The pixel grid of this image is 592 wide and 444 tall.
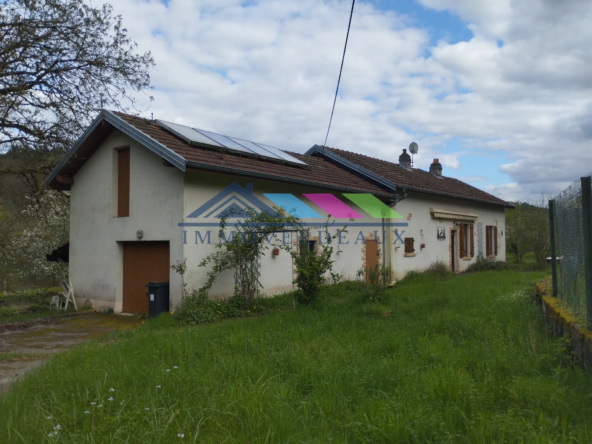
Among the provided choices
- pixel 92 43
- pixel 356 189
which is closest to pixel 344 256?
pixel 356 189

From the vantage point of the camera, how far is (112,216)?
36.8ft

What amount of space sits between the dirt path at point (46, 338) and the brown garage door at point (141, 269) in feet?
1.79

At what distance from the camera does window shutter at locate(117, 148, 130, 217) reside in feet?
36.1

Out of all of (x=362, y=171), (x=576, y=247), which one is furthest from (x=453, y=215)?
(x=576, y=247)

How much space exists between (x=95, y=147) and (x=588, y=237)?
1111 cm

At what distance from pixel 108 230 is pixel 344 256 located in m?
6.94

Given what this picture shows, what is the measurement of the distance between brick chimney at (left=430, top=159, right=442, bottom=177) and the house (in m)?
10.4

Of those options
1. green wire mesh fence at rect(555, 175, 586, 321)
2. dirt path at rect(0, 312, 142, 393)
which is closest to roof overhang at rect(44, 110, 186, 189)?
dirt path at rect(0, 312, 142, 393)

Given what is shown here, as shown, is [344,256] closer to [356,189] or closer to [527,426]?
[356,189]

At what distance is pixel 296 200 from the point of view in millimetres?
12477

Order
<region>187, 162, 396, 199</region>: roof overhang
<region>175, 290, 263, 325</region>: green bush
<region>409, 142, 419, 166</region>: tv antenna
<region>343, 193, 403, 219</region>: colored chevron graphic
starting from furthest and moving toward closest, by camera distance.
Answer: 1. <region>409, 142, 419, 166</region>: tv antenna
2. <region>343, 193, 403, 219</region>: colored chevron graphic
3. <region>187, 162, 396, 199</region>: roof overhang
4. <region>175, 290, 263, 325</region>: green bush

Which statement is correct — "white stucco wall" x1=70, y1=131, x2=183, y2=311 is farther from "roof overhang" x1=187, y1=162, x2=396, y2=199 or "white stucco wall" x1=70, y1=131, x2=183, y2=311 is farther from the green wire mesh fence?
the green wire mesh fence

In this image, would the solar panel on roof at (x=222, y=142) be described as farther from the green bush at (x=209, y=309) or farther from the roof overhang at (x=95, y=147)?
the green bush at (x=209, y=309)

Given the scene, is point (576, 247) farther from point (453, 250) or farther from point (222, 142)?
point (453, 250)
